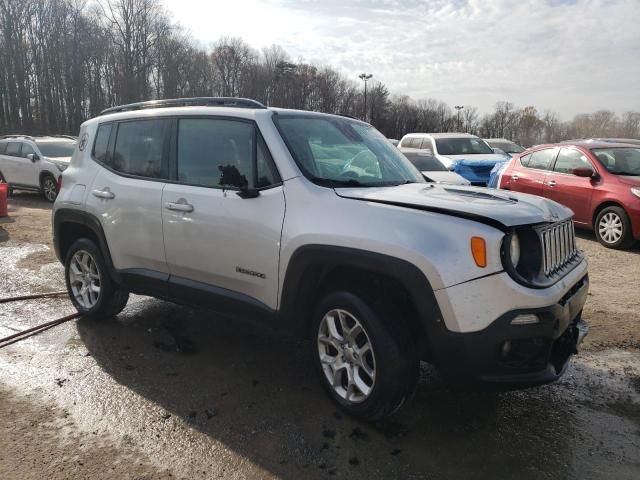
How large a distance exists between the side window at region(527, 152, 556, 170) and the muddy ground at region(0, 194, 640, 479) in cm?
563

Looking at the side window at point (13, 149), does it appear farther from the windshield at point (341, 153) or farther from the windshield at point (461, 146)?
the windshield at point (341, 153)

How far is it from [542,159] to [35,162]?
1288cm

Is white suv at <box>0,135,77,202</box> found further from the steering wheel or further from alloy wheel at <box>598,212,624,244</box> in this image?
alloy wheel at <box>598,212,624,244</box>

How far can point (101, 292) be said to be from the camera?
16.1 feet

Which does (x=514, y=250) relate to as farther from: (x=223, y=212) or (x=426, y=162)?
(x=426, y=162)

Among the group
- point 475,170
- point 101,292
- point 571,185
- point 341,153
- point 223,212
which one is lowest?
point 101,292

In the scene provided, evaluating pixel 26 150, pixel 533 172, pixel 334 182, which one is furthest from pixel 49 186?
pixel 334 182

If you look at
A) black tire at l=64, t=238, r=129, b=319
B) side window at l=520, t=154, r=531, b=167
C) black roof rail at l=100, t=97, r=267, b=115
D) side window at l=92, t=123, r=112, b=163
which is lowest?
black tire at l=64, t=238, r=129, b=319

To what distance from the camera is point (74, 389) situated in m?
3.72

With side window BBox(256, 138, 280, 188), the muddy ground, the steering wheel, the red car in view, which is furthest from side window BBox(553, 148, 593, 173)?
side window BBox(256, 138, 280, 188)

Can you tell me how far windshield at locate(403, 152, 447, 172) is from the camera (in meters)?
12.1

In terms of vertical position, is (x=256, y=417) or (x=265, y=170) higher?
(x=265, y=170)

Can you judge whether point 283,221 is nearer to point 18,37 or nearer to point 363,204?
point 363,204

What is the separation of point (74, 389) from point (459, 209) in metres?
2.87
